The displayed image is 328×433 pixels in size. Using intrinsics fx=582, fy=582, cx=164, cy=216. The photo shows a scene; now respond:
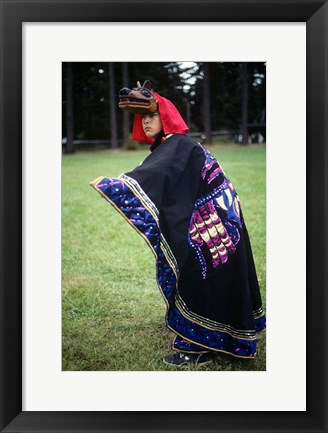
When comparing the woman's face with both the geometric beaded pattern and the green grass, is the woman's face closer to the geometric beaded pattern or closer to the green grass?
the geometric beaded pattern

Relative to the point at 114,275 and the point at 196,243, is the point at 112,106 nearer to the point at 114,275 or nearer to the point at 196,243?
the point at 114,275

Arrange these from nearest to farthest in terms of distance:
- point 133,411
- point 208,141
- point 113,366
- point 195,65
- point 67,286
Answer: point 133,411 < point 113,366 < point 195,65 < point 67,286 < point 208,141

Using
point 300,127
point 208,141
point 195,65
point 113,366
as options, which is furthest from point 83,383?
point 208,141

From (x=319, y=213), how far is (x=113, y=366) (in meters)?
1.35

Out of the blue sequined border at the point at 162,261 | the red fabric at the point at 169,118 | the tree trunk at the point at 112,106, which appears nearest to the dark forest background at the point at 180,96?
the tree trunk at the point at 112,106

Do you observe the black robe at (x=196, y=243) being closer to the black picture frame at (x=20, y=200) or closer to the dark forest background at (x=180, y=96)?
the black picture frame at (x=20, y=200)

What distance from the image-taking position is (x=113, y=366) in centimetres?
314

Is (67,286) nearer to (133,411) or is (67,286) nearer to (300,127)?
(133,411)

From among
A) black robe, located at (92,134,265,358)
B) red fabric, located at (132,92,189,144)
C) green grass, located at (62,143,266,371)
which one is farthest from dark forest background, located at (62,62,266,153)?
black robe, located at (92,134,265,358)

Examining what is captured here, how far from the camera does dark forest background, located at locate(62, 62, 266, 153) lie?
11.3ft

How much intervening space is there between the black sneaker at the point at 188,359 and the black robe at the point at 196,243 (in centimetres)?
4

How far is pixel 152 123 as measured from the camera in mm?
3131

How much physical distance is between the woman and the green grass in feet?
0.50

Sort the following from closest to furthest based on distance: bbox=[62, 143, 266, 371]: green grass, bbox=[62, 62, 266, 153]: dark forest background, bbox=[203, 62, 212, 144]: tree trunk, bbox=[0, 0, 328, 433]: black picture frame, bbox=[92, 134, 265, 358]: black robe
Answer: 1. bbox=[0, 0, 328, 433]: black picture frame
2. bbox=[92, 134, 265, 358]: black robe
3. bbox=[62, 143, 266, 371]: green grass
4. bbox=[62, 62, 266, 153]: dark forest background
5. bbox=[203, 62, 212, 144]: tree trunk
